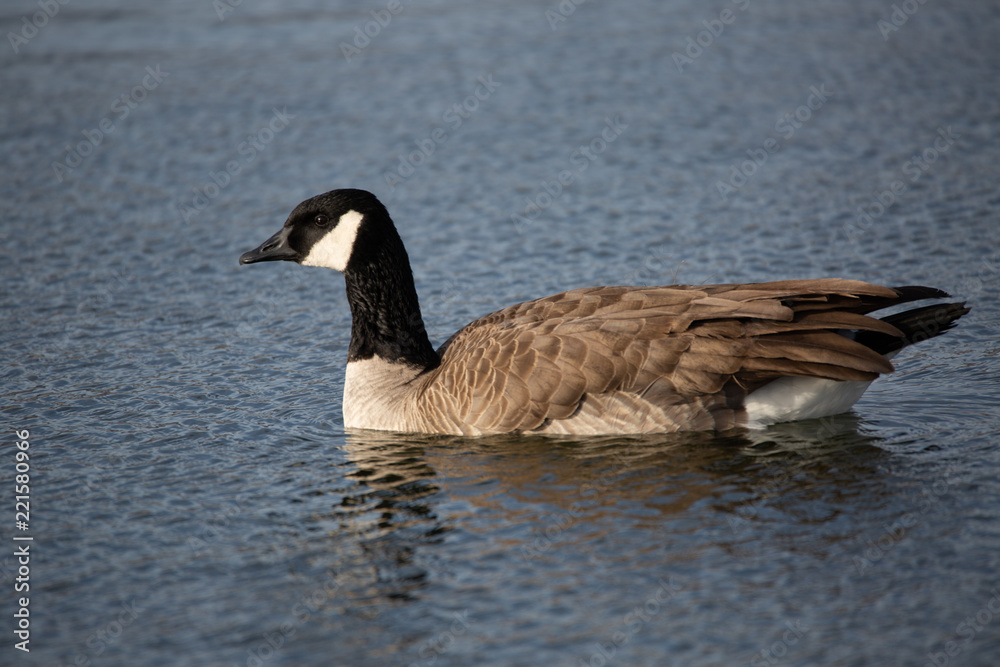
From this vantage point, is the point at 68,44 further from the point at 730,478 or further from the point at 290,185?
the point at 730,478

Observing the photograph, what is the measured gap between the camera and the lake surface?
537cm

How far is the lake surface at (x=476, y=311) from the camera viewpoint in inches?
211

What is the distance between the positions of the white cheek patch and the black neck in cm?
6

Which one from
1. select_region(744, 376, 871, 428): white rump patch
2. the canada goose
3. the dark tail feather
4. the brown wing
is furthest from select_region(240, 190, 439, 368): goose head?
the dark tail feather

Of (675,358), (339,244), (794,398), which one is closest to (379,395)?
(339,244)

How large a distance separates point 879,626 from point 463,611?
6.71 ft

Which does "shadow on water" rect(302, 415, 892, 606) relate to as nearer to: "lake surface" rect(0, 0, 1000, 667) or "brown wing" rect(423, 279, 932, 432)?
"lake surface" rect(0, 0, 1000, 667)

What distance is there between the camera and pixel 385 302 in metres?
8.07

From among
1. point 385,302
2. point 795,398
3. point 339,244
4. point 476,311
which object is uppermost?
point 339,244

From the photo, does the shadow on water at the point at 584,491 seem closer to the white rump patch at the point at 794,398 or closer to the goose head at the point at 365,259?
the white rump patch at the point at 794,398

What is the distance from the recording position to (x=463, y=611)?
538 centimetres

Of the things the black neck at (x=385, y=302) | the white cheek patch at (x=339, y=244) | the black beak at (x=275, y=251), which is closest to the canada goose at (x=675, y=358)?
the black neck at (x=385, y=302)

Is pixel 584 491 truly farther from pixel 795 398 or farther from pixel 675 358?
pixel 795 398

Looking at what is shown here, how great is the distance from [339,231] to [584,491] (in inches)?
114
